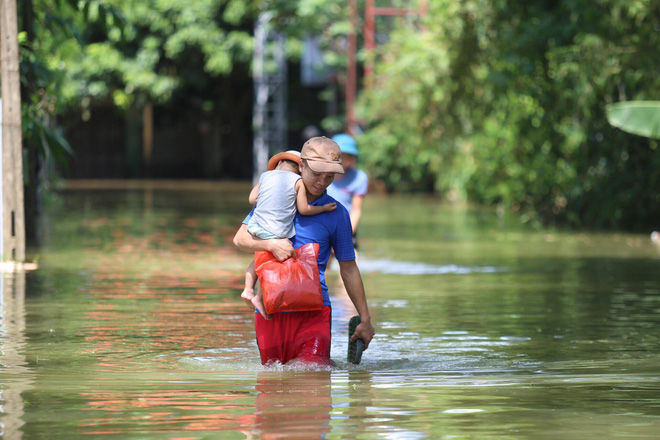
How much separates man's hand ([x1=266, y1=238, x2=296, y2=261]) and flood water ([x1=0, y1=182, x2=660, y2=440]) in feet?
2.45

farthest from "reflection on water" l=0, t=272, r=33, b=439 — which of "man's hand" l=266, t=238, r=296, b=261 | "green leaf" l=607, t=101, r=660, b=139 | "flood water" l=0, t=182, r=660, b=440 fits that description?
"green leaf" l=607, t=101, r=660, b=139

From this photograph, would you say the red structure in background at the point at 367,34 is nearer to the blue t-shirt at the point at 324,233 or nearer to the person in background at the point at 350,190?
the person in background at the point at 350,190

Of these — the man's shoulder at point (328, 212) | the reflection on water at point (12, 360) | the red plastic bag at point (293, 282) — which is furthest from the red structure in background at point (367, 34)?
the red plastic bag at point (293, 282)

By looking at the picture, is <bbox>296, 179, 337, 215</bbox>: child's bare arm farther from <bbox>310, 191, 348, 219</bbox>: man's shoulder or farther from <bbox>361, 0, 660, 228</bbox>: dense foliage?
<bbox>361, 0, 660, 228</bbox>: dense foliage

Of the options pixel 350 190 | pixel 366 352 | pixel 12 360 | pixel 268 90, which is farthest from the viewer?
pixel 268 90

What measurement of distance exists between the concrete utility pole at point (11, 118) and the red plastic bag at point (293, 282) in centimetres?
835

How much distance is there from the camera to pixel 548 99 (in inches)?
878

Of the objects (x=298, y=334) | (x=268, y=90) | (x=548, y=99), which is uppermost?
(x=268, y=90)

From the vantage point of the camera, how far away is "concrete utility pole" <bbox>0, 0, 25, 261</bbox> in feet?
49.8

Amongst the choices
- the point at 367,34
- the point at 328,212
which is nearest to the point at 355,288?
the point at 328,212

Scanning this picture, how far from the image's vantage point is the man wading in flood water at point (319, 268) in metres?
7.68

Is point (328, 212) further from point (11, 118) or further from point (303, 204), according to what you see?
point (11, 118)

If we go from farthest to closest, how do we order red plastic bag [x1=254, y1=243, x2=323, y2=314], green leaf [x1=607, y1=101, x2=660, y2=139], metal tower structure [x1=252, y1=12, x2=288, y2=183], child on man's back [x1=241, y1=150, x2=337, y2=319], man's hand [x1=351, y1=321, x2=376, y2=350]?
metal tower structure [x1=252, y1=12, x2=288, y2=183]
green leaf [x1=607, y1=101, x2=660, y2=139]
man's hand [x1=351, y1=321, x2=376, y2=350]
child on man's back [x1=241, y1=150, x2=337, y2=319]
red plastic bag [x1=254, y1=243, x2=323, y2=314]

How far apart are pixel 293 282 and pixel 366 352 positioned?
1.95 m
